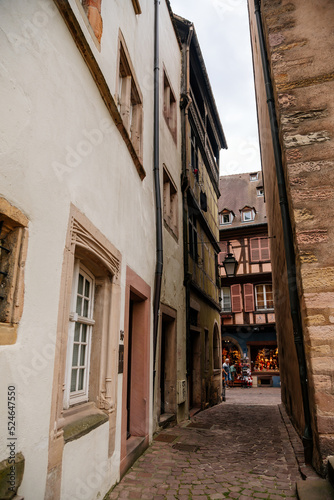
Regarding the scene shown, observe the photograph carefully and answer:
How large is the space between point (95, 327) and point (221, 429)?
4.12m

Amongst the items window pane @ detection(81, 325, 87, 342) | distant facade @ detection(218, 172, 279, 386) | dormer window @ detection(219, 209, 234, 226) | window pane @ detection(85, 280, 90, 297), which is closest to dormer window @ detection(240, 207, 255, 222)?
distant facade @ detection(218, 172, 279, 386)

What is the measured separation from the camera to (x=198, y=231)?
34.2 ft

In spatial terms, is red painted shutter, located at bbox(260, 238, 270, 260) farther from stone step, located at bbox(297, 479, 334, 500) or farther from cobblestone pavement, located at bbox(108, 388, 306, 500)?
stone step, located at bbox(297, 479, 334, 500)

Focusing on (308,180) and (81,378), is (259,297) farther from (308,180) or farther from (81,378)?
(81,378)

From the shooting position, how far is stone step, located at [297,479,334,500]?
3090 mm

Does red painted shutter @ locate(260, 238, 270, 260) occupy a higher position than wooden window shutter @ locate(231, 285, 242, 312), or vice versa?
red painted shutter @ locate(260, 238, 270, 260)

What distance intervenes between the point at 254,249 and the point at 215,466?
19398 millimetres

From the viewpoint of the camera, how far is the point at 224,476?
12.9 feet

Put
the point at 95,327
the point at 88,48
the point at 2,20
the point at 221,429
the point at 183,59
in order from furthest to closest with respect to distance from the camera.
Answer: the point at 183,59 → the point at 221,429 → the point at 95,327 → the point at 88,48 → the point at 2,20

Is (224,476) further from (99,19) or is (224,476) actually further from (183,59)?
(183,59)

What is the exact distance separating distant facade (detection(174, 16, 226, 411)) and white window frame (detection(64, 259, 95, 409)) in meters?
4.68

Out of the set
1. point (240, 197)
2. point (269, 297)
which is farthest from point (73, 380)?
point (240, 197)

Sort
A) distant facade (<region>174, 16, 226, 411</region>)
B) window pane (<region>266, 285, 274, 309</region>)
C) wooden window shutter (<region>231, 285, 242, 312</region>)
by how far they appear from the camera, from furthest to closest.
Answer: wooden window shutter (<region>231, 285, 242, 312</region>), window pane (<region>266, 285, 274, 309</region>), distant facade (<region>174, 16, 226, 411</region>)

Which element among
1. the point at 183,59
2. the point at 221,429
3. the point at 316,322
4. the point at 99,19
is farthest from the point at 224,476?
the point at 183,59
